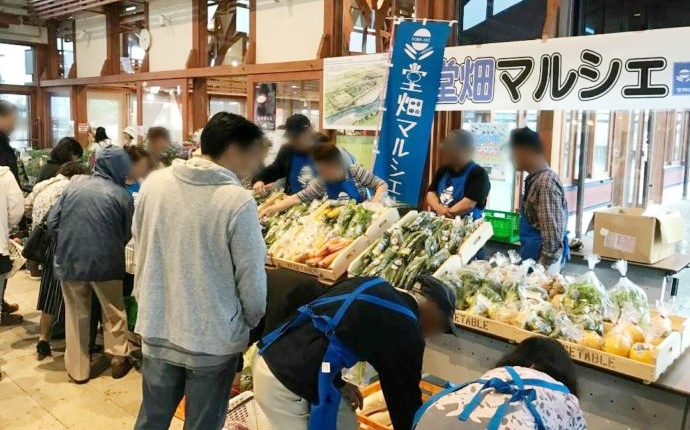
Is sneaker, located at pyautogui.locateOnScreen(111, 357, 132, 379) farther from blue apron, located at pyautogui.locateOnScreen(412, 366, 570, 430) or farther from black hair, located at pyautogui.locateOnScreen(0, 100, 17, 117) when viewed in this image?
blue apron, located at pyautogui.locateOnScreen(412, 366, 570, 430)

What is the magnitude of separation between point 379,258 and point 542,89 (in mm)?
1835

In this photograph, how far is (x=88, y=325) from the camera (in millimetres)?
4328

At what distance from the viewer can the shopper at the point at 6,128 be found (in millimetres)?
5238

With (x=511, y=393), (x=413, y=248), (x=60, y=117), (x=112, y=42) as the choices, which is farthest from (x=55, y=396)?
(x=60, y=117)

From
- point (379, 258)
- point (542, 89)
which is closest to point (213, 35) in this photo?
point (542, 89)

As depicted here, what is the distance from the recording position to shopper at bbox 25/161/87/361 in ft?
15.3

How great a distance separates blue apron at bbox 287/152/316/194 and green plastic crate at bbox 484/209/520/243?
1.50 metres

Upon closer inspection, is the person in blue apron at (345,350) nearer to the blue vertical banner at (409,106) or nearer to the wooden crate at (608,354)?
the wooden crate at (608,354)

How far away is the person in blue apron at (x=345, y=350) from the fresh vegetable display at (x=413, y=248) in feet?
2.99

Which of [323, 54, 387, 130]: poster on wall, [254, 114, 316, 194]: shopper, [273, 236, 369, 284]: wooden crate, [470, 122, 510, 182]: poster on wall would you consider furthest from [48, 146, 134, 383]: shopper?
[470, 122, 510, 182]: poster on wall

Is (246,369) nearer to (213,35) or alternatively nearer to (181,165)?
(181,165)

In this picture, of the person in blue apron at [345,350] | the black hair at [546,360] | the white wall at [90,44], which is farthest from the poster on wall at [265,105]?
the black hair at [546,360]

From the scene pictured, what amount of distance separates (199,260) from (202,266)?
26mm

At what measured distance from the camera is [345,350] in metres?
2.10
